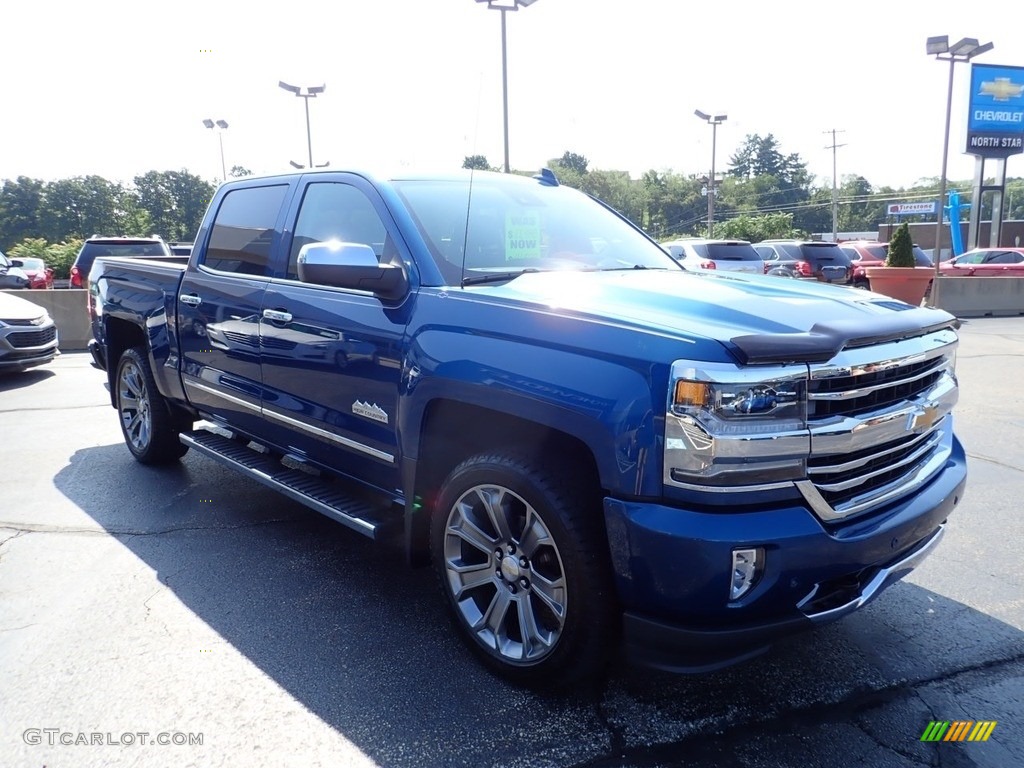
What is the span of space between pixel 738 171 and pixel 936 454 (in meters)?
124

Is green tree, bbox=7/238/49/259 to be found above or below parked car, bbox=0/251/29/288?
above

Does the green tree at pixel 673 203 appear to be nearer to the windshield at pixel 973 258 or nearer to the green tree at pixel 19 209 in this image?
the windshield at pixel 973 258

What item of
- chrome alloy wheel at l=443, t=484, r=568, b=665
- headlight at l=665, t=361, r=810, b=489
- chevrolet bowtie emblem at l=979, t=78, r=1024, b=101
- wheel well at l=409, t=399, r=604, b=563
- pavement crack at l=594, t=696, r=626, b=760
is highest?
chevrolet bowtie emblem at l=979, t=78, r=1024, b=101

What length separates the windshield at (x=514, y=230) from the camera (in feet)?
11.1

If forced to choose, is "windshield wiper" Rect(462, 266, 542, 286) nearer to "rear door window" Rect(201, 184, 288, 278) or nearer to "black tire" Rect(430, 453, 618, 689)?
→ "black tire" Rect(430, 453, 618, 689)

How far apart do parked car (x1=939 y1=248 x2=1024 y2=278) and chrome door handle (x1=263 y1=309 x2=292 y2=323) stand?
24883mm

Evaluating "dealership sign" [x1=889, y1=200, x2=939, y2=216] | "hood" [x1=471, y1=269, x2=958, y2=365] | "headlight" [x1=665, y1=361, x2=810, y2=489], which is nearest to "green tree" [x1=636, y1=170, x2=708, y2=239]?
"dealership sign" [x1=889, y1=200, x2=939, y2=216]

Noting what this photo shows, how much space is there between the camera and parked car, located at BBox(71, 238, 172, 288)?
43.8 feet

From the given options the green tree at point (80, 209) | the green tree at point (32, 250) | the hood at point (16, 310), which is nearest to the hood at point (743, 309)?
the hood at point (16, 310)

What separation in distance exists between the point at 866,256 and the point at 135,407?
92.6 ft

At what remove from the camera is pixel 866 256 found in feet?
93.8

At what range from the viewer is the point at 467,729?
264 centimetres

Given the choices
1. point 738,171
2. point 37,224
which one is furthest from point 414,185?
point 738,171

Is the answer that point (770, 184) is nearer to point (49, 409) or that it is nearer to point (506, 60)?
point (506, 60)
